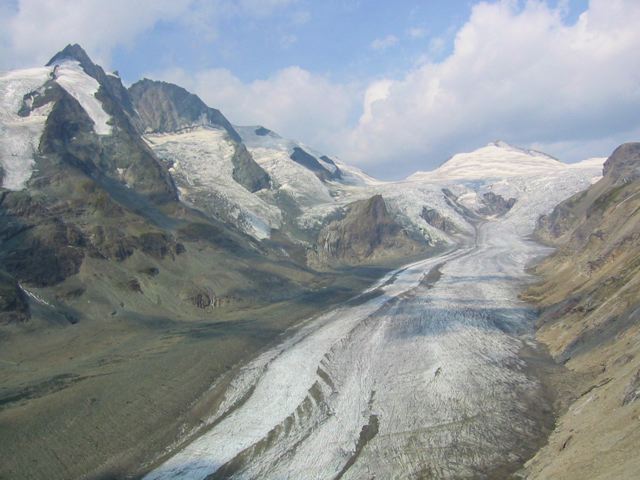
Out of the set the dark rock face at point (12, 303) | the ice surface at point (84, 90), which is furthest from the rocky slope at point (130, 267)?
the ice surface at point (84, 90)

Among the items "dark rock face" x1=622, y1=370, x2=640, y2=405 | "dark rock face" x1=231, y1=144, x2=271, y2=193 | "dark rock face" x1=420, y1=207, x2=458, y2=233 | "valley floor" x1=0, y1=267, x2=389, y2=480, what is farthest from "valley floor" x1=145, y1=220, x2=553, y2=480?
"dark rock face" x1=420, y1=207, x2=458, y2=233

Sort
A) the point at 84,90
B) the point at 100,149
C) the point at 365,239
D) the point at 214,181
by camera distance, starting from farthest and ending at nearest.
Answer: the point at 214,181 → the point at 84,90 → the point at 365,239 → the point at 100,149

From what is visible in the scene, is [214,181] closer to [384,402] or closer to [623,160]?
[623,160]

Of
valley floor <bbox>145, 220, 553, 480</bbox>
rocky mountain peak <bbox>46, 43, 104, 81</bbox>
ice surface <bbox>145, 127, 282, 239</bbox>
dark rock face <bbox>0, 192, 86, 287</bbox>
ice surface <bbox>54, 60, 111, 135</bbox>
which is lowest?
valley floor <bbox>145, 220, 553, 480</bbox>

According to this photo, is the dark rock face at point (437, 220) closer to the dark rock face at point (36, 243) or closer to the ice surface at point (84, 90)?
the ice surface at point (84, 90)

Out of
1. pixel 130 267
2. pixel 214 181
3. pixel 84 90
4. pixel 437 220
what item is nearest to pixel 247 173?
pixel 214 181

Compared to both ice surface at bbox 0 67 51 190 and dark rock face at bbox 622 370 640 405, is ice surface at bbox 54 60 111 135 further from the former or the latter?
dark rock face at bbox 622 370 640 405
